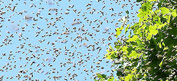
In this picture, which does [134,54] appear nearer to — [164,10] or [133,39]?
[133,39]

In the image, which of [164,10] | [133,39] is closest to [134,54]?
[133,39]

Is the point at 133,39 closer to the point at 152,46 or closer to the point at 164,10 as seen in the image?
the point at 152,46

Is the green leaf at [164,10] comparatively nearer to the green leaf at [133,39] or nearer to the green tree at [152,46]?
the green tree at [152,46]

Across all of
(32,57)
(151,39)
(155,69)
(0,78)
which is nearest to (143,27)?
(151,39)

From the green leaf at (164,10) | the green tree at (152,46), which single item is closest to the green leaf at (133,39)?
the green tree at (152,46)

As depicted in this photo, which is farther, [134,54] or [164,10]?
[134,54]

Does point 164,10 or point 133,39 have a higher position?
point 164,10

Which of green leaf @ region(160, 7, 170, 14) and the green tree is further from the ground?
green leaf @ region(160, 7, 170, 14)

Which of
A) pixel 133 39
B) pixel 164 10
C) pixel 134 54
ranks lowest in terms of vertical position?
pixel 134 54

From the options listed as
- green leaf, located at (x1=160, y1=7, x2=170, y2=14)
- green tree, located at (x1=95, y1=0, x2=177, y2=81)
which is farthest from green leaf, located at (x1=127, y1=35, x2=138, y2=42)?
green leaf, located at (x1=160, y1=7, x2=170, y2=14)

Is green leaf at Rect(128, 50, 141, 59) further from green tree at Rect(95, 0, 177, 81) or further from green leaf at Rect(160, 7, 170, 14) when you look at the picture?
green leaf at Rect(160, 7, 170, 14)
